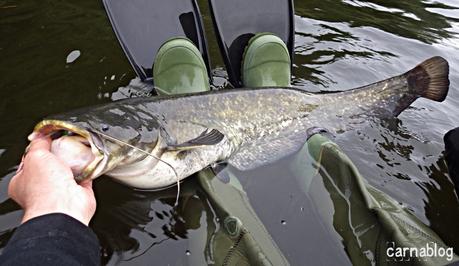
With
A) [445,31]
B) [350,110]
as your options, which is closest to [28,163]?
[350,110]

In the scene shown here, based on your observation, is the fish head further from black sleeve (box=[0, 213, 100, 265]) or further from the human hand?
black sleeve (box=[0, 213, 100, 265])

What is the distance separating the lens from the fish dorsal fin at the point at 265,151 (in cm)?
253

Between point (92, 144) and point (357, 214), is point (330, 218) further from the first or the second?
point (92, 144)

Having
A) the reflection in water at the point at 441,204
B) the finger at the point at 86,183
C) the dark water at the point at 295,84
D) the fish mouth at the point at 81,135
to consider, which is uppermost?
the fish mouth at the point at 81,135

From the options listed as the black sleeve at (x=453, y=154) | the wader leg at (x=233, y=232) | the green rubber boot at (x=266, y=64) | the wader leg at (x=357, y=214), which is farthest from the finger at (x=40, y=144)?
the black sleeve at (x=453, y=154)

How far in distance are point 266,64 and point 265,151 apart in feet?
2.56

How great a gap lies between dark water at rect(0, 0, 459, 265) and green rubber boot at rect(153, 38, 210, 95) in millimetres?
358

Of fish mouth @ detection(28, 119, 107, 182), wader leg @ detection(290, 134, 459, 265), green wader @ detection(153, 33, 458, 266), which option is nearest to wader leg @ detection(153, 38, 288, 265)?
green wader @ detection(153, 33, 458, 266)

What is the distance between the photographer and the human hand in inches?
51.6

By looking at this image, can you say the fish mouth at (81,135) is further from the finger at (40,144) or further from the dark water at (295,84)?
the dark water at (295,84)

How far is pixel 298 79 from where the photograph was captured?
11.8ft

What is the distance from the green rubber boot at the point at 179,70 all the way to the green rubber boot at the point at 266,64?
1.21ft

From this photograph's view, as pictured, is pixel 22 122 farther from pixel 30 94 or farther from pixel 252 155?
pixel 252 155

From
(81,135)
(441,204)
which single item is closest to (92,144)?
(81,135)
